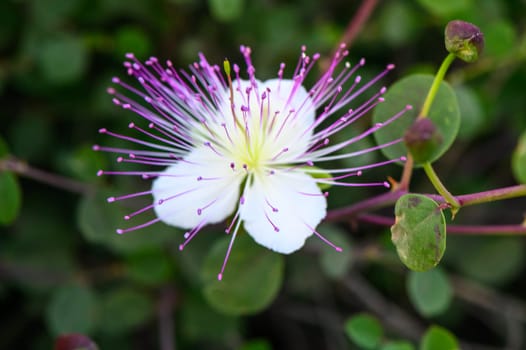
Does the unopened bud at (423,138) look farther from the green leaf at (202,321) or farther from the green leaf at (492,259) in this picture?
the green leaf at (492,259)

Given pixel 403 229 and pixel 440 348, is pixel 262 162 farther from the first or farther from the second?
pixel 440 348

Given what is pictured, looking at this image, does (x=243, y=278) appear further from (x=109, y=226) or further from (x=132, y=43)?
(x=132, y=43)

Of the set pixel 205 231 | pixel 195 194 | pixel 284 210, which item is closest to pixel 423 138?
pixel 284 210

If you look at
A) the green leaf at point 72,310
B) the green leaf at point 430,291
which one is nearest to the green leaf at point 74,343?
the green leaf at point 72,310

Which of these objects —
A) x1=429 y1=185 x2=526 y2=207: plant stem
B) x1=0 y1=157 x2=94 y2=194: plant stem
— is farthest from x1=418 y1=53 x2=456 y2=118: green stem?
x1=0 y1=157 x2=94 y2=194: plant stem

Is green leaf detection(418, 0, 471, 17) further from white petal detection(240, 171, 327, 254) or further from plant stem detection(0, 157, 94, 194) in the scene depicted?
plant stem detection(0, 157, 94, 194)
